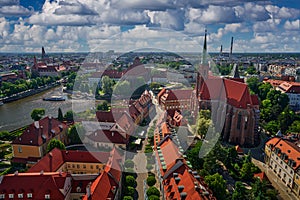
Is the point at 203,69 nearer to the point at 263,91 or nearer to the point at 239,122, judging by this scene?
the point at 239,122

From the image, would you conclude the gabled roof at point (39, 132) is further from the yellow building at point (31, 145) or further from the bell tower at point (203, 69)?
the bell tower at point (203, 69)

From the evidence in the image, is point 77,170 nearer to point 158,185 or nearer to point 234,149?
point 158,185

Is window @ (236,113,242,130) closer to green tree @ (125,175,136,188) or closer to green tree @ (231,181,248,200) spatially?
green tree @ (231,181,248,200)

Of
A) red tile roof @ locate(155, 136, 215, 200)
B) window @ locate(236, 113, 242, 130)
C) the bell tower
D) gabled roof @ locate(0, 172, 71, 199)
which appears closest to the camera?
red tile roof @ locate(155, 136, 215, 200)

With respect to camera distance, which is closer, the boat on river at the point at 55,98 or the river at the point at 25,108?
the river at the point at 25,108

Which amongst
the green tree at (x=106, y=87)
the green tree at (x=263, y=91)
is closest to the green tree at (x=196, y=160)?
the green tree at (x=263, y=91)

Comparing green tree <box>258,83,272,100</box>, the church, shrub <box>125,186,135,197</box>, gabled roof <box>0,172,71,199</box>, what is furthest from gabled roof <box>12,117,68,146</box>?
green tree <box>258,83,272,100</box>

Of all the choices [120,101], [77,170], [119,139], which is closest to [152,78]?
[120,101]
